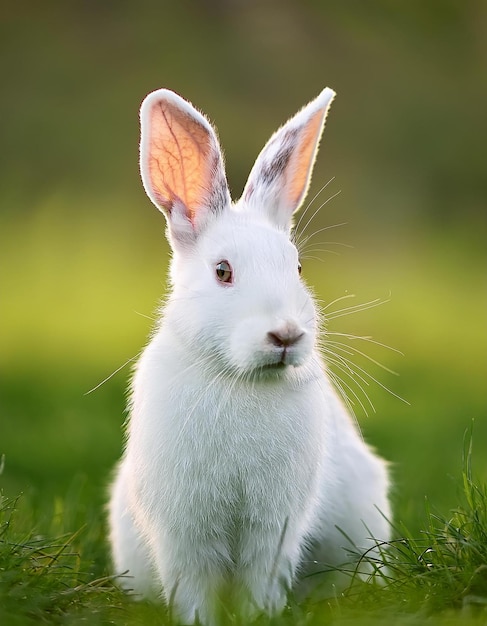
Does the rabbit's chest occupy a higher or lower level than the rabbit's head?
lower

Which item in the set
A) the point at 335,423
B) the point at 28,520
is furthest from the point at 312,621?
the point at 28,520

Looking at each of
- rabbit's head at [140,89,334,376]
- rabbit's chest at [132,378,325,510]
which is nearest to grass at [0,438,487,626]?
rabbit's chest at [132,378,325,510]

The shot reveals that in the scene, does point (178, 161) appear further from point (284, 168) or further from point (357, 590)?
point (357, 590)

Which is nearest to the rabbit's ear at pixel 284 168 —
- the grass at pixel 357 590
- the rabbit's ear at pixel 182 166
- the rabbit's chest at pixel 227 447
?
the rabbit's ear at pixel 182 166

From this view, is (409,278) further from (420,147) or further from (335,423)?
(335,423)

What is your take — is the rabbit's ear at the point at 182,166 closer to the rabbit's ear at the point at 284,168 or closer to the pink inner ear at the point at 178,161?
the pink inner ear at the point at 178,161

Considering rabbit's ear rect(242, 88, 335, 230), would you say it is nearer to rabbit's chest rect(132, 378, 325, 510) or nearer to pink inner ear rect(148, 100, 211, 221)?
pink inner ear rect(148, 100, 211, 221)
